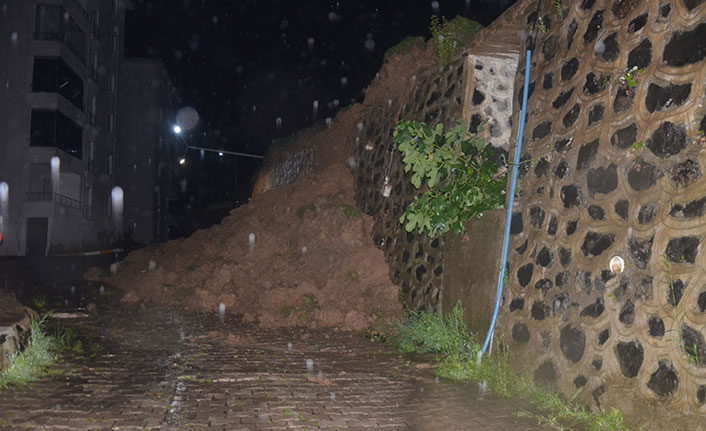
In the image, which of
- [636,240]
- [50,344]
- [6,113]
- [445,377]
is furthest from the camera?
[6,113]

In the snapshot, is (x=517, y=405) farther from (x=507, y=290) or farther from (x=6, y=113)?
(x=6, y=113)

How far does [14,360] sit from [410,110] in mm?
7205

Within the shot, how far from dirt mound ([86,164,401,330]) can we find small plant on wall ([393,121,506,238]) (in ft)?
8.27

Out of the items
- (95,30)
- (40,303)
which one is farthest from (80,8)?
(40,303)

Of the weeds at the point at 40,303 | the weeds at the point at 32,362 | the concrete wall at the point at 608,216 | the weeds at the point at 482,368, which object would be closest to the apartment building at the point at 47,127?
the weeds at the point at 40,303

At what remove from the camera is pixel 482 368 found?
17.9 ft

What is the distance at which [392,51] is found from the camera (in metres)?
11.9

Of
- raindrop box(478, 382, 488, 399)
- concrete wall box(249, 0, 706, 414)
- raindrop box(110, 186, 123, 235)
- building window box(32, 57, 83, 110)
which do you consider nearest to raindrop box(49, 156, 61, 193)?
building window box(32, 57, 83, 110)

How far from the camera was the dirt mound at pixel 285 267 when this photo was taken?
8977mm

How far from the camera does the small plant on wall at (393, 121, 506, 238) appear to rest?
20.3 feet

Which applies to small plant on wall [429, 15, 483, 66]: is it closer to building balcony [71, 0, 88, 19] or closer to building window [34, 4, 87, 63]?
building window [34, 4, 87, 63]

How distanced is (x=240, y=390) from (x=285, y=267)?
5.73m

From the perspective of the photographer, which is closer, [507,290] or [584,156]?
[584,156]

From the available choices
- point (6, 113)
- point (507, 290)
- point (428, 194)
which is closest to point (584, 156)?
point (507, 290)
